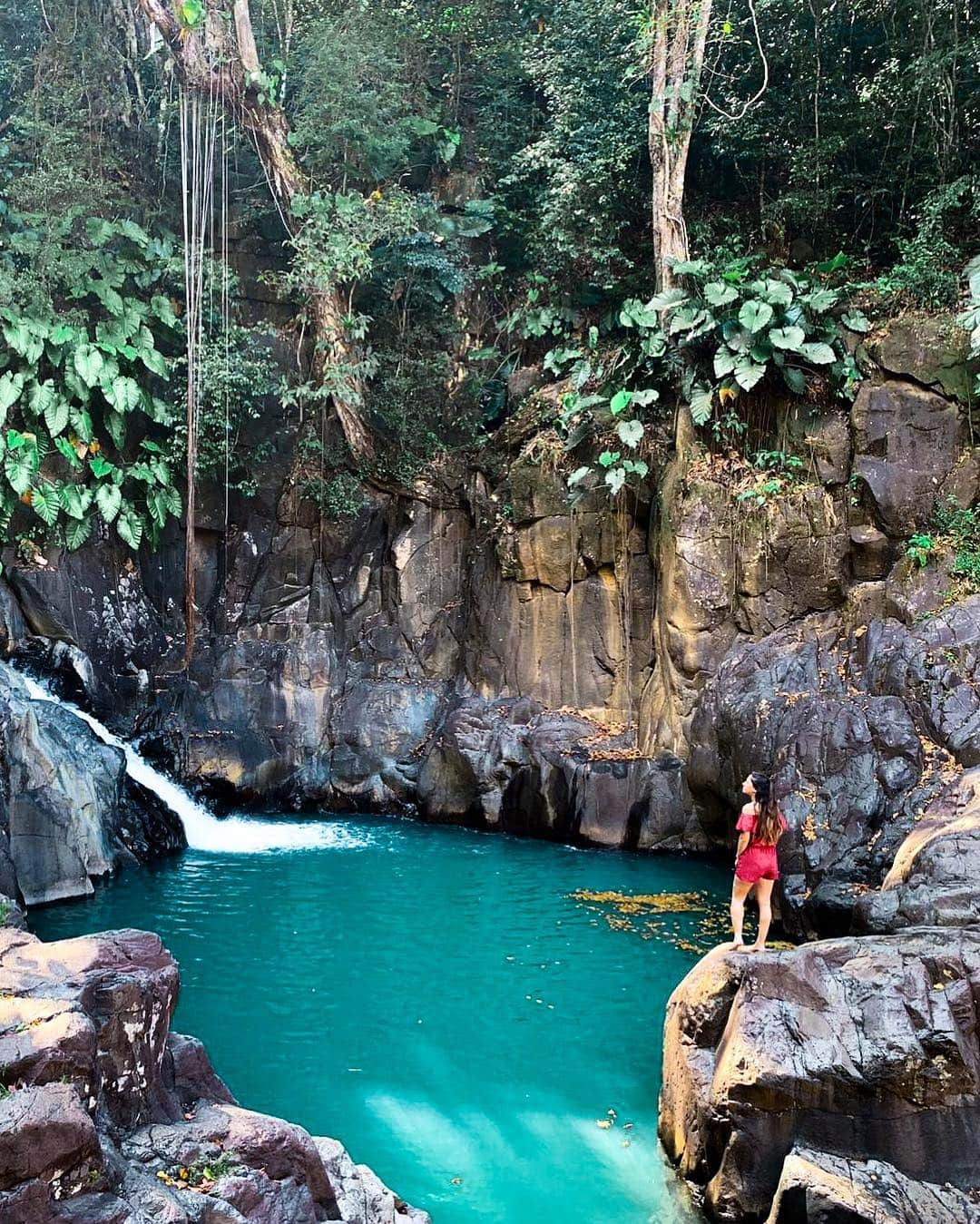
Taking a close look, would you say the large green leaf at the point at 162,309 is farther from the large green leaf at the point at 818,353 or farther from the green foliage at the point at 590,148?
the large green leaf at the point at 818,353

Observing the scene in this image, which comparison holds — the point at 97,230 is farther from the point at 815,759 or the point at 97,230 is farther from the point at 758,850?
the point at 758,850

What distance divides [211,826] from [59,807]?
271cm

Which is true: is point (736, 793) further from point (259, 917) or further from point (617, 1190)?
point (617, 1190)

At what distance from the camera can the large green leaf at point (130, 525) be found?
45.7 feet

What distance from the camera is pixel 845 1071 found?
4648mm

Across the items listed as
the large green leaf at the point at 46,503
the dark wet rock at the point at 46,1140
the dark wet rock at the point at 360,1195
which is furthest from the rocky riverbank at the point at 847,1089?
the large green leaf at the point at 46,503

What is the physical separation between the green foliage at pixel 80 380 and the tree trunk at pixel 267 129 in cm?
221

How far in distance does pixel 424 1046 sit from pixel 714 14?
1456 cm

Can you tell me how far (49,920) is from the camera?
934cm

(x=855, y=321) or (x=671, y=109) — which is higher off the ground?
(x=671, y=109)

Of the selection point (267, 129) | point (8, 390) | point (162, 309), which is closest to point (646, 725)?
point (162, 309)

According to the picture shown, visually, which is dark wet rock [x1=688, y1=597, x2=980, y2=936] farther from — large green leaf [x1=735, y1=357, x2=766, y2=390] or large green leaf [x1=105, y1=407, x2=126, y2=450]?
large green leaf [x1=105, y1=407, x2=126, y2=450]

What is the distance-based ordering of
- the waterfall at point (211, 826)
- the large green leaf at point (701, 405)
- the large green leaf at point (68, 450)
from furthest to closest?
1. the large green leaf at point (68, 450)
2. the large green leaf at point (701, 405)
3. the waterfall at point (211, 826)

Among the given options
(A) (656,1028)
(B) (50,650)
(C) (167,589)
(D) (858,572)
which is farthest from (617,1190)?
(C) (167,589)
